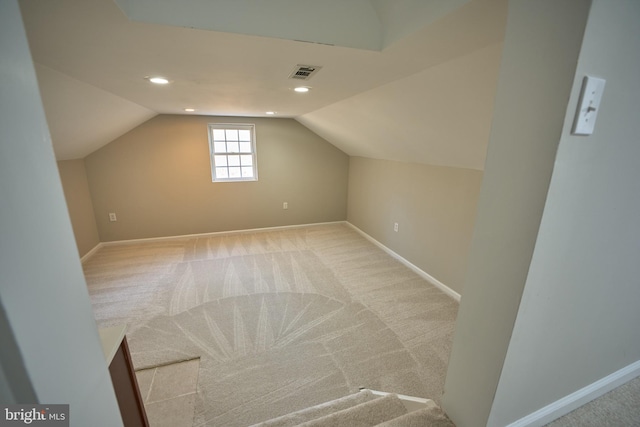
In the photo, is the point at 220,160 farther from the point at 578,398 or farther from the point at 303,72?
the point at 578,398

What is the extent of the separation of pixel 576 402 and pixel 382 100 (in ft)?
6.85

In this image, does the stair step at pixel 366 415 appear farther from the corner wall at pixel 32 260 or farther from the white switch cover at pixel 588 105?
the white switch cover at pixel 588 105

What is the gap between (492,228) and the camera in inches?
29.4

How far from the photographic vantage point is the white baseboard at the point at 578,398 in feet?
3.21

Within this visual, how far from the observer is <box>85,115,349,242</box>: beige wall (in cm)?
377

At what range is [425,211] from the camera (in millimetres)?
3014

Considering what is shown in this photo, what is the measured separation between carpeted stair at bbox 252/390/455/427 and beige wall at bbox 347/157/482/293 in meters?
1.72

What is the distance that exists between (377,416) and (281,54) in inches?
71.4

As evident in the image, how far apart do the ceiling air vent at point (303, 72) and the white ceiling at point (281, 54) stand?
0.04 meters

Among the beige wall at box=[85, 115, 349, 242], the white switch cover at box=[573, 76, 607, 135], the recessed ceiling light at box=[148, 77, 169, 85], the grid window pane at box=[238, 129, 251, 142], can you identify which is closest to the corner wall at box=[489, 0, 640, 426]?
the white switch cover at box=[573, 76, 607, 135]

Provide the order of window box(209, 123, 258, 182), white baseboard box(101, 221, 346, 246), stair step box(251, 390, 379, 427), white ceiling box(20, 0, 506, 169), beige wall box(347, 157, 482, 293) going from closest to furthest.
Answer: white ceiling box(20, 0, 506, 169)
stair step box(251, 390, 379, 427)
beige wall box(347, 157, 482, 293)
white baseboard box(101, 221, 346, 246)
window box(209, 123, 258, 182)

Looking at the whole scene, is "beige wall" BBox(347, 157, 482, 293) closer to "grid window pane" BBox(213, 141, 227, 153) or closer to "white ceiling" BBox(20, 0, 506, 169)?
"white ceiling" BBox(20, 0, 506, 169)

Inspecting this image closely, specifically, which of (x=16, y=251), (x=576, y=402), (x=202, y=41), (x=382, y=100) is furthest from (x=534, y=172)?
(x=382, y=100)

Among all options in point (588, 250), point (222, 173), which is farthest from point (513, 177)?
point (222, 173)
